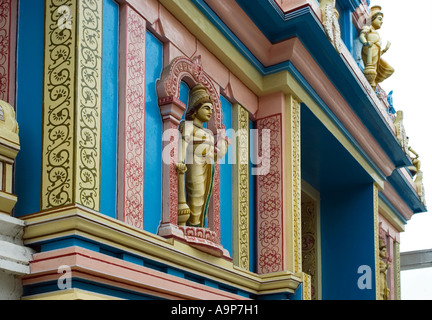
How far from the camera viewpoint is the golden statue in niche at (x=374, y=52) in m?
12.5

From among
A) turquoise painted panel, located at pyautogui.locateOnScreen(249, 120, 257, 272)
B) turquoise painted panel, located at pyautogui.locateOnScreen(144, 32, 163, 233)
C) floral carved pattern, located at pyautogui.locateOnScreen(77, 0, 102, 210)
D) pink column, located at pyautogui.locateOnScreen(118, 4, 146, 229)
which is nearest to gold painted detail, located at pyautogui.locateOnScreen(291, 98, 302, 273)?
turquoise painted panel, located at pyautogui.locateOnScreen(249, 120, 257, 272)

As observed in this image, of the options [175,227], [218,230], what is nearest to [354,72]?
[218,230]

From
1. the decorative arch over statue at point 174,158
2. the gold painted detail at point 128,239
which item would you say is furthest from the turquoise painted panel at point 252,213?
the decorative arch over statue at point 174,158

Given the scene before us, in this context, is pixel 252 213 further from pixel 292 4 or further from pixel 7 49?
pixel 7 49

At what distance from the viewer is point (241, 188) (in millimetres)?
8844

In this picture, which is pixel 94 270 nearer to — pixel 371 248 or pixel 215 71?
pixel 215 71

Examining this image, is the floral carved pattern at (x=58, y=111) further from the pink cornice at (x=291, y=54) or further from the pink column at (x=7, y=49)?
the pink cornice at (x=291, y=54)

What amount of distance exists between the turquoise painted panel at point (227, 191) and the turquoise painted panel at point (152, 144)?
1.32 metres

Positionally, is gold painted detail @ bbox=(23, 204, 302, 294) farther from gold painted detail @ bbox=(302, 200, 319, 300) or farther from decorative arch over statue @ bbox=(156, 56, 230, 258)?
gold painted detail @ bbox=(302, 200, 319, 300)

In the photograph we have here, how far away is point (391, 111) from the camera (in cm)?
1409

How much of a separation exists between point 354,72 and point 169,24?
139 inches

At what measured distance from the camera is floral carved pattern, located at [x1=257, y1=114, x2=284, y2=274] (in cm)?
891
